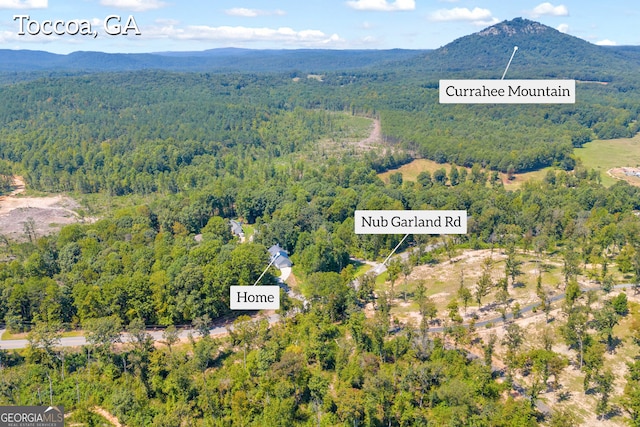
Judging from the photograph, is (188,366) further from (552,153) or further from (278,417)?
(552,153)

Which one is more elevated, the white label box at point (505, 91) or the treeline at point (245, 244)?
the white label box at point (505, 91)

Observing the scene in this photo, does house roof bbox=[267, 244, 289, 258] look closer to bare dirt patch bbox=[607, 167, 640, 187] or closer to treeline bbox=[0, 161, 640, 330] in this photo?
treeline bbox=[0, 161, 640, 330]

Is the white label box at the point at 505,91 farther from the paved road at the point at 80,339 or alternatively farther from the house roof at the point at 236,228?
the house roof at the point at 236,228

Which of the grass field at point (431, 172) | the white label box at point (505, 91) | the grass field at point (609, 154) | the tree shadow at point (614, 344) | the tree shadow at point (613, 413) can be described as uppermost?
the white label box at point (505, 91)

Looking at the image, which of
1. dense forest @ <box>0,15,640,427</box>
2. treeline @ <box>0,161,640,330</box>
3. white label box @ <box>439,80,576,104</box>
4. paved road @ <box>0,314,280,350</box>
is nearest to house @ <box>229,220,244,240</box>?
treeline @ <box>0,161,640,330</box>

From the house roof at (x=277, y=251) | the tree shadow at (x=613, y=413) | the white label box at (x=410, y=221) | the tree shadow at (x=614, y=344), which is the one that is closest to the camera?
the tree shadow at (x=613, y=413)

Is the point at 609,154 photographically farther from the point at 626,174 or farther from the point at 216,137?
the point at 216,137

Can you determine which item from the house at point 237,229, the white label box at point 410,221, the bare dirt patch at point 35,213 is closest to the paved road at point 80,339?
the white label box at point 410,221

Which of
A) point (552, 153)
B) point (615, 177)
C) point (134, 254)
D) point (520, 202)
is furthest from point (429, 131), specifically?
point (134, 254)
